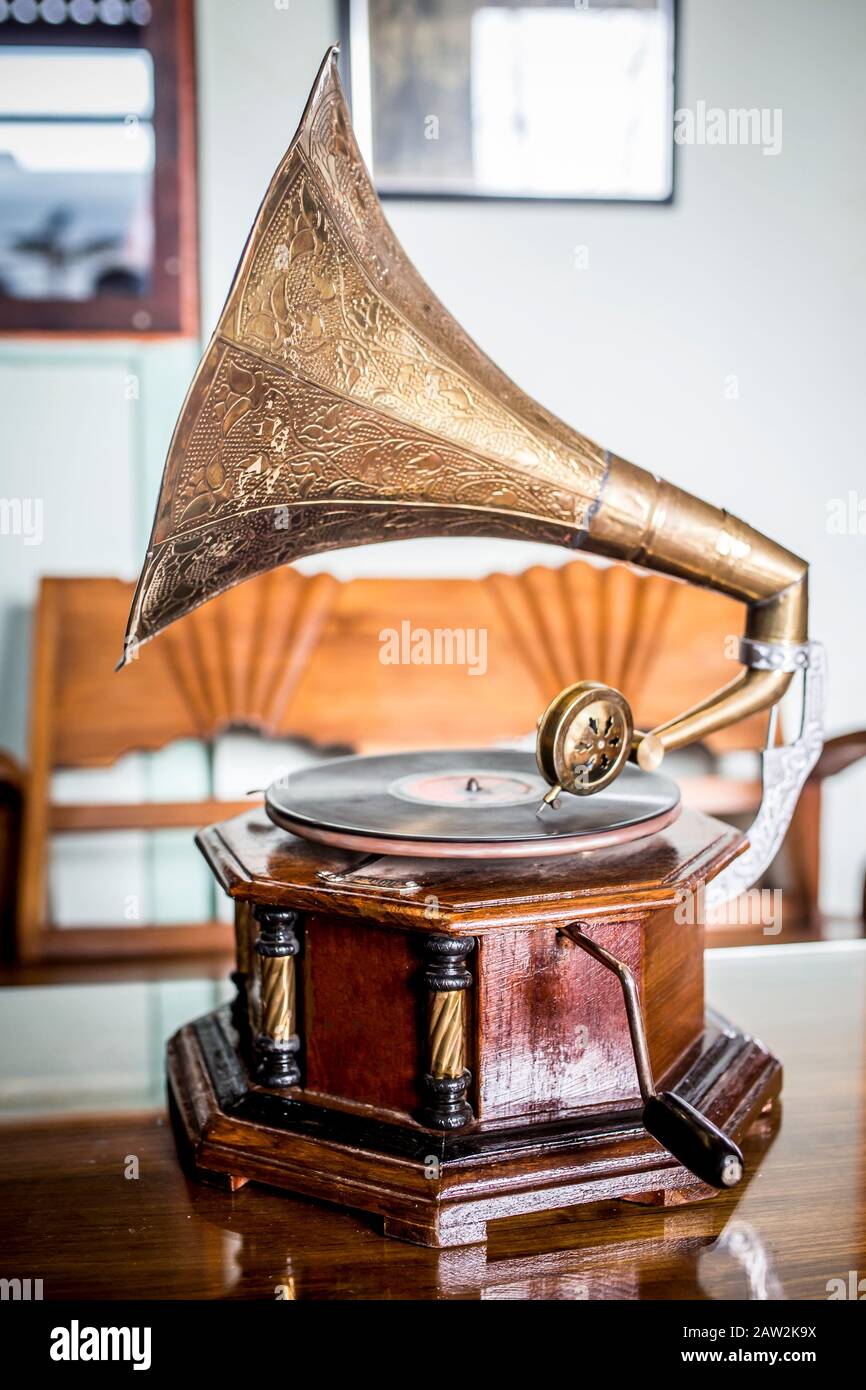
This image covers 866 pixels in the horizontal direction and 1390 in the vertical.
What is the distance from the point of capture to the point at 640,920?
1076 mm

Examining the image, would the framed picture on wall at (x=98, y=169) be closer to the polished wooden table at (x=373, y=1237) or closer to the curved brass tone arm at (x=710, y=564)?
the curved brass tone arm at (x=710, y=564)

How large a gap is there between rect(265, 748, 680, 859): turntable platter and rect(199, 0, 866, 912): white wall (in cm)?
124

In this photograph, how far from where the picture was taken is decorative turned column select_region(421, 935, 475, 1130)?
3.27ft

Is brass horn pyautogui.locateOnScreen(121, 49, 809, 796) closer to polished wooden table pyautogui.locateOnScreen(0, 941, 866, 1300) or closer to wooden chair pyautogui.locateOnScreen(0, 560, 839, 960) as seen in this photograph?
polished wooden table pyautogui.locateOnScreen(0, 941, 866, 1300)

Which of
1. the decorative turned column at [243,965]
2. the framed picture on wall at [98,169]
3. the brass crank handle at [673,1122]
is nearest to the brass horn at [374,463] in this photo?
the brass crank handle at [673,1122]

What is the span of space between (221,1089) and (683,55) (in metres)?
2.34

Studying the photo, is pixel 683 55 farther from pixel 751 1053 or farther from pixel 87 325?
pixel 751 1053

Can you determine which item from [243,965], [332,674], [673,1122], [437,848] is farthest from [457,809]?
[332,674]

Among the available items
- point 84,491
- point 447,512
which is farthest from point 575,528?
point 84,491

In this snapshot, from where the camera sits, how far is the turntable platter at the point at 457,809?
1075 mm

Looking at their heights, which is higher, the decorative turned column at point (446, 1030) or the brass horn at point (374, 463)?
the brass horn at point (374, 463)

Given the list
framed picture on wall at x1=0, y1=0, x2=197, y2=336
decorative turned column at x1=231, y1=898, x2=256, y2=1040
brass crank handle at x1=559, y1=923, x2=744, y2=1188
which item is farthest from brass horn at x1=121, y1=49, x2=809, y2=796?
framed picture on wall at x1=0, y1=0, x2=197, y2=336

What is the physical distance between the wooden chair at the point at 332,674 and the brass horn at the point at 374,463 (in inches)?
46.0
